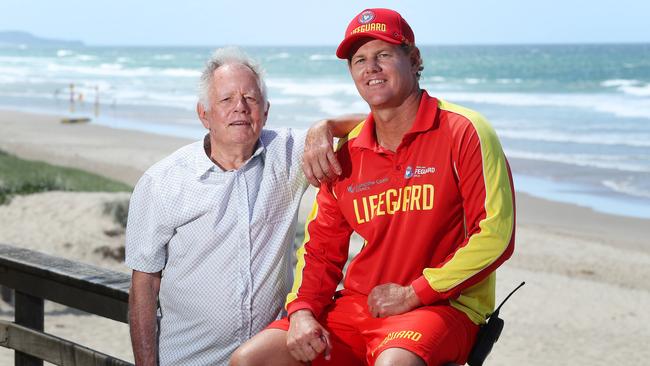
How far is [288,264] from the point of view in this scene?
9.38 feet

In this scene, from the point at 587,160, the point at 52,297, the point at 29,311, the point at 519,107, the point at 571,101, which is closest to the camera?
the point at 52,297

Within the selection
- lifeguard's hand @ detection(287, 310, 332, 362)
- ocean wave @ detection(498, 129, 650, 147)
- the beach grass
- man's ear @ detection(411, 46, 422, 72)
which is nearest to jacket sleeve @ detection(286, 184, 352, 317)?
lifeguard's hand @ detection(287, 310, 332, 362)

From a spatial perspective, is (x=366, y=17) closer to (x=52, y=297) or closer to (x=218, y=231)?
(x=218, y=231)

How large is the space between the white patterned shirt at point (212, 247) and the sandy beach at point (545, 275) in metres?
2.54

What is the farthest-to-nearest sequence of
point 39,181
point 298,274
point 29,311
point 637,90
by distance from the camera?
point 637,90 < point 39,181 < point 29,311 < point 298,274

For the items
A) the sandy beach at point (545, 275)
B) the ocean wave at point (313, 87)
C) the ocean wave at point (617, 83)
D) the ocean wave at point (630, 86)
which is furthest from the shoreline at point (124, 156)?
the ocean wave at point (617, 83)

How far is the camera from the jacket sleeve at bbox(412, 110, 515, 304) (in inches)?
98.4

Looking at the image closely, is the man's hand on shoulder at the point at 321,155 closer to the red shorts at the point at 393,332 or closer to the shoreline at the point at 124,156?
the red shorts at the point at 393,332

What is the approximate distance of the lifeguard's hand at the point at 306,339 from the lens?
8.39ft

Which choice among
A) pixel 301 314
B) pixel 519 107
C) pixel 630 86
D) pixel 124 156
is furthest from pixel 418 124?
pixel 630 86

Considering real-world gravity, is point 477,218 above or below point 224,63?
below

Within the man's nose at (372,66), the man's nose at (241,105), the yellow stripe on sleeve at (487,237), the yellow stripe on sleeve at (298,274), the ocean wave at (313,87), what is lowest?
the ocean wave at (313,87)

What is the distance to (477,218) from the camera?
254 cm

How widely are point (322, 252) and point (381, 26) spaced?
0.69 metres
